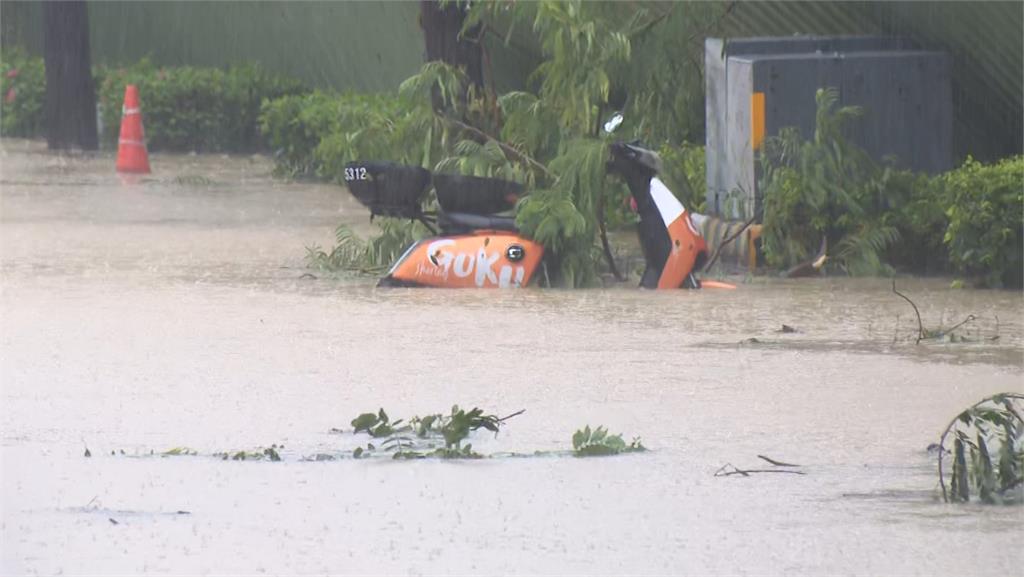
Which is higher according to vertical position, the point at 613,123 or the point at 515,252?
the point at 613,123

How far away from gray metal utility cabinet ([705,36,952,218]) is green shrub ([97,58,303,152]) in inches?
414

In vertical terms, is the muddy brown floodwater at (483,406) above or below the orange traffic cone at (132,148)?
below

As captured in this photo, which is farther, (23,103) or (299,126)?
(23,103)

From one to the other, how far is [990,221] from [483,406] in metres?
4.52

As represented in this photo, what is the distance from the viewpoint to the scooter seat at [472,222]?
11430 mm

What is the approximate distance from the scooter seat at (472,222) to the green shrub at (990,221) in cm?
239

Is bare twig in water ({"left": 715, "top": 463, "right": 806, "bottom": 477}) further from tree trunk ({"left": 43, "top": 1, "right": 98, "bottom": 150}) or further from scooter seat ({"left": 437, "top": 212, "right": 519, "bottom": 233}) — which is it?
tree trunk ({"left": 43, "top": 1, "right": 98, "bottom": 150})

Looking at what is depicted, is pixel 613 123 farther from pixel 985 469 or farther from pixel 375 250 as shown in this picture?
pixel 985 469

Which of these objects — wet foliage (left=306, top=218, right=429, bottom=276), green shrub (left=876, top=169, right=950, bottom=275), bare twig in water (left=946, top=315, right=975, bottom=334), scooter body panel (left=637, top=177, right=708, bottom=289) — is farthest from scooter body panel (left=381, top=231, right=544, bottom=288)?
bare twig in water (left=946, top=315, right=975, bottom=334)

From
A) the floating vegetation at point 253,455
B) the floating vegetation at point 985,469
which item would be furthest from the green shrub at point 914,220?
the floating vegetation at point 253,455

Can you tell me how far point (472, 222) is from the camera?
11.4m

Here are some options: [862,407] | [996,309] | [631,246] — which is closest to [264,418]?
[862,407]

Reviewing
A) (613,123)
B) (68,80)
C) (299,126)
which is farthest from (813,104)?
(68,80)

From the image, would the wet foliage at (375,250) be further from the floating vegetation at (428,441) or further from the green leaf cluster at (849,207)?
the floating vegetation at (428,441)
